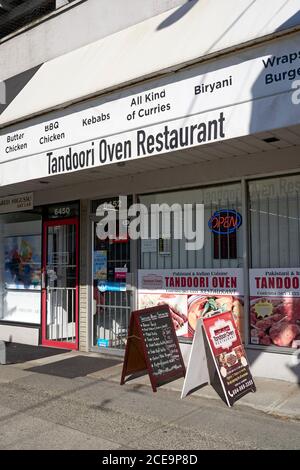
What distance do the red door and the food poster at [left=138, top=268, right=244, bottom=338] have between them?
168cm

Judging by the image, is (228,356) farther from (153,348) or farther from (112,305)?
(112,305)

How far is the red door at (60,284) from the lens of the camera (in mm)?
9500

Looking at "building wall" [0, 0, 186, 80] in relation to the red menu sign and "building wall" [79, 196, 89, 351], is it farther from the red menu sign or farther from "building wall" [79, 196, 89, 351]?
the red menu sign

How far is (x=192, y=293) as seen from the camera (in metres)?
7.84

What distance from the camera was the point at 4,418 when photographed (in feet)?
17.6

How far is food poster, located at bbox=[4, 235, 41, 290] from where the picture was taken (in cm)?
1041

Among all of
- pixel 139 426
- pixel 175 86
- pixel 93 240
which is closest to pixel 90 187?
pixel 93 240

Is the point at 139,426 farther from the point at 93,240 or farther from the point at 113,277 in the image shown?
the point at 93,240

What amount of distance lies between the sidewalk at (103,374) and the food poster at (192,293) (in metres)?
1.07

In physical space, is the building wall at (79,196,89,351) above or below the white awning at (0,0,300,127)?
below

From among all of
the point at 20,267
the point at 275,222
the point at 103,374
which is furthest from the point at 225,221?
the point at 20,267

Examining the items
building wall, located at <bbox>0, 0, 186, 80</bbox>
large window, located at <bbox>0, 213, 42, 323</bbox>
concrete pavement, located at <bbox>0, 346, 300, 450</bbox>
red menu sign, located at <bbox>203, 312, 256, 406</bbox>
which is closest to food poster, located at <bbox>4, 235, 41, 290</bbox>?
large window, located at <bbox>0, 213, 42, 323</bbox>

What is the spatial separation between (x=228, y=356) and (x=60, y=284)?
463 cm

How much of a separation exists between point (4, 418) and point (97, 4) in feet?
21.5
